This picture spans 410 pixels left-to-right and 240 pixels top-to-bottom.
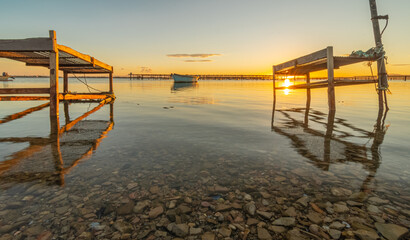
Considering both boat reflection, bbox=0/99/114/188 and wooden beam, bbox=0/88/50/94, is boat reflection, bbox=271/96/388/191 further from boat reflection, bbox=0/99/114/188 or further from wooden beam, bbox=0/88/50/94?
wooden beam, bbox=0/88/50/94

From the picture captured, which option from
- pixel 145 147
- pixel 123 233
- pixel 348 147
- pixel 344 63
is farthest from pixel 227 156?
pixel 344 63

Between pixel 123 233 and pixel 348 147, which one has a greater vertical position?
pixel 348 147

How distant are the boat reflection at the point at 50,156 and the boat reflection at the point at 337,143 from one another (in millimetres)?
4133

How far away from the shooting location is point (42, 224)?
78.0 inches

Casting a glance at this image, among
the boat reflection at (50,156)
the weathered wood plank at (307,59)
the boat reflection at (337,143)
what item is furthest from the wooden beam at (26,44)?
the weathered wood plank at (307,59)

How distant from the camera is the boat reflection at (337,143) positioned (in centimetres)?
358

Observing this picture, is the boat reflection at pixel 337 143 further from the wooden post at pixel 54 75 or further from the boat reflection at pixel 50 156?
the wooden post at pixel 54 75

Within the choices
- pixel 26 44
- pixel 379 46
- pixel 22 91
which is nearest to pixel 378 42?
pixel 379 46

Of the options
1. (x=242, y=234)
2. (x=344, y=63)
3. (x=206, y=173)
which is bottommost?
(x=242, y=234)

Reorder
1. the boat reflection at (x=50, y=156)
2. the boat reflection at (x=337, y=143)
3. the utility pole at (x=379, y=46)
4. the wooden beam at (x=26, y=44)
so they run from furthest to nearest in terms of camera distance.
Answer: the utility pole at (x=379, y=46) → the wooden beam at (x=26, y=44) → the boat reflection at (x=337, y=143) → the boat reflection at (x=50, y=156)

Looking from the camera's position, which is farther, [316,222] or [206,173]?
[206,173]

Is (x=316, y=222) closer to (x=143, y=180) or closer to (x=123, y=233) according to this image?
(x=123, y=233)

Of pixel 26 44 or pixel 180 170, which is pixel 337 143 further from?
pixel 26 44

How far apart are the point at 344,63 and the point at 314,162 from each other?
851 cm
